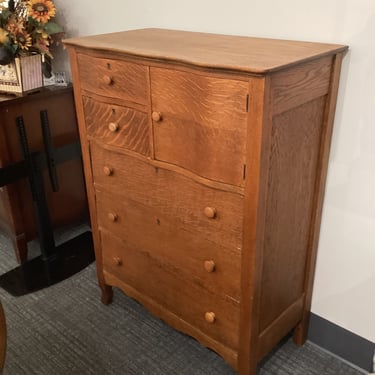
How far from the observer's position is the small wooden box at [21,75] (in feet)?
6.80

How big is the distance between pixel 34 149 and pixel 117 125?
2.82 ft

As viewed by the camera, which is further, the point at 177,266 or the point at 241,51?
the point at 177,266

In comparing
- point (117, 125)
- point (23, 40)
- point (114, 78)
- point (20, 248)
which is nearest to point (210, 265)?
point (117, 125)

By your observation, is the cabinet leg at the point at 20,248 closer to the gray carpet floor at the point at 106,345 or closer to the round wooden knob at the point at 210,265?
the gray carpet floor at the point at 106,345

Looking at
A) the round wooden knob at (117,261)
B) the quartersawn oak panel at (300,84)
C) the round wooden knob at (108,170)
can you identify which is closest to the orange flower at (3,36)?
the round wooden knob at (108,170)

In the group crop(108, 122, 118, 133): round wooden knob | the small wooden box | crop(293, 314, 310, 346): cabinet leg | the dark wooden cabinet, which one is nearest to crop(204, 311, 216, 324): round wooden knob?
crop(293, 314, 310, 346): cabinet leg

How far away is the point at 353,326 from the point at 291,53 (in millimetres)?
1044

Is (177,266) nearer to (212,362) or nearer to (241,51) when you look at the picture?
(212,362)

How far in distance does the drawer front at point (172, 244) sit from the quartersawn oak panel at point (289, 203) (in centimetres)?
12

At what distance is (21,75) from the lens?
6.79 ft

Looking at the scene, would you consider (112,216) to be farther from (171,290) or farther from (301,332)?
(301,332)

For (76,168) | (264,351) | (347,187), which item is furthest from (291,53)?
(76,168)

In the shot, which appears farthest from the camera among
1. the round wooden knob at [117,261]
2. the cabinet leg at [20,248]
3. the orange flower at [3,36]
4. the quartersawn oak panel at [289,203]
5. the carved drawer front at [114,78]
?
the cabinet leg at [20,248]

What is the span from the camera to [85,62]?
5.00ft
